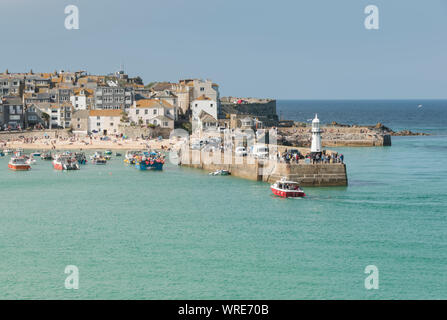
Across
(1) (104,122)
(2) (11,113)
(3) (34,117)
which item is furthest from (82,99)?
(1) (104,122)

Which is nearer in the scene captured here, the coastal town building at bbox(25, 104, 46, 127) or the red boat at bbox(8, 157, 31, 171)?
the red boat at bbox(8, 157, 31, 171)

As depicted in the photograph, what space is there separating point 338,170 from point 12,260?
2456 cm

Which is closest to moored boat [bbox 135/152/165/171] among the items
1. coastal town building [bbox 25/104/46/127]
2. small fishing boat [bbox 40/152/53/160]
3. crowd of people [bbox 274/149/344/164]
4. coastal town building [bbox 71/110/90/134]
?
small fishing boat [bbox 40/152/53/160]

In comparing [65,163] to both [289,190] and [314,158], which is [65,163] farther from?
[289,190]

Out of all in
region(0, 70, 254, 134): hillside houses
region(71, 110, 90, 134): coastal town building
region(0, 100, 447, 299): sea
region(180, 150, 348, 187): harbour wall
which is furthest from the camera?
region(71, 110, 90, 134): coastal town building

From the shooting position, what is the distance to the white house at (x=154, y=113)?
9081 cm

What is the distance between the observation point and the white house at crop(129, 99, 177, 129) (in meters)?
90.8

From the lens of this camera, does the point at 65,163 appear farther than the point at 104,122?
No

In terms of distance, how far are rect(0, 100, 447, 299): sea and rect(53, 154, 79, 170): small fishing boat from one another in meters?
8.35

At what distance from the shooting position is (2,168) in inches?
2507

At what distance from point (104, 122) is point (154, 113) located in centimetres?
727

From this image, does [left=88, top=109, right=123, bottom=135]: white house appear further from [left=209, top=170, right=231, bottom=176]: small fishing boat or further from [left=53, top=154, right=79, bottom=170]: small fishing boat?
[left=209, top=170, right=231, bottom=176]: small fishing boat

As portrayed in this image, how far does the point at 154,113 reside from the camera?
9194 cm
